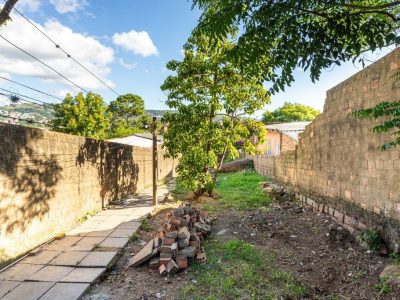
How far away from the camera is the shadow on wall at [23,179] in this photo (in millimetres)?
4848

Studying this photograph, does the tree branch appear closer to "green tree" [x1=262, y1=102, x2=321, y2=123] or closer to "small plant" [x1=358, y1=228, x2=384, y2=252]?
"small plant" [x1=358, y1=228, x2=384, y2=252]

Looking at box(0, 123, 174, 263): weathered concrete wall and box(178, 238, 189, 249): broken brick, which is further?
box(178, 238, 189, 249): broken brick

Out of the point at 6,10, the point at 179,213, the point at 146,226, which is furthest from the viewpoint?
the point at 146,226

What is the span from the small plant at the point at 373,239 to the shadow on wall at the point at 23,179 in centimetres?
572

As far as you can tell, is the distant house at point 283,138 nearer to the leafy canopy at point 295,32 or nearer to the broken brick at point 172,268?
the broken brick at point 172,268

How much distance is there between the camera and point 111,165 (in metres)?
10.1

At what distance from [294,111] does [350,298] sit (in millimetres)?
42035

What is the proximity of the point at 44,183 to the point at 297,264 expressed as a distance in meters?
4.79

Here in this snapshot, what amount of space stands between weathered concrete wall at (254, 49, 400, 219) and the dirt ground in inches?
32.8

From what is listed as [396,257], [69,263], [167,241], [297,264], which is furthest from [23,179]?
[396,257]

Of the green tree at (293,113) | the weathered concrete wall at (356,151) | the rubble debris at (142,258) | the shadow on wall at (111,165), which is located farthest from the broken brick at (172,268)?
the green tree at (293,113)

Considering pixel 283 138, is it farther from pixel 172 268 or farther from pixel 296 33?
pixel 296 33

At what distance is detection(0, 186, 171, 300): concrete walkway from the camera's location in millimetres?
3986

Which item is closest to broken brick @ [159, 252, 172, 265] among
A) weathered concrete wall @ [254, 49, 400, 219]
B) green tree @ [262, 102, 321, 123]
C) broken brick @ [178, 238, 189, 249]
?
broken brick @ [178, 238, 189, 249]
